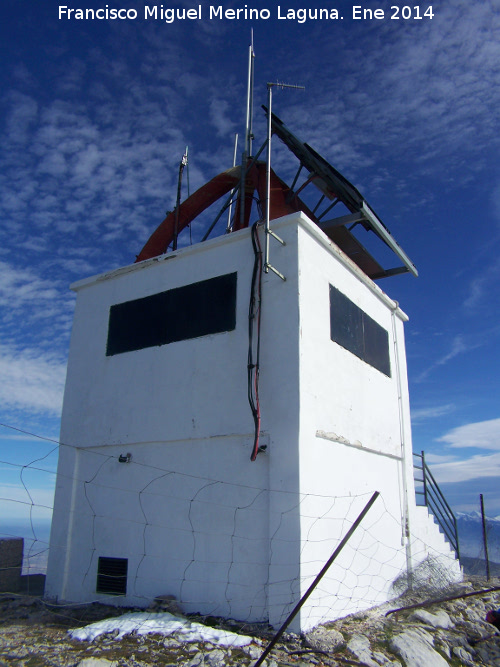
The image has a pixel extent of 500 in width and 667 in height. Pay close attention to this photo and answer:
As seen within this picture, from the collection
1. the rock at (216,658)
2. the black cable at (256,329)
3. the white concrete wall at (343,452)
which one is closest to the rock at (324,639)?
the white concrete wall at (343,452)

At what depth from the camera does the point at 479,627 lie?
8.30 meters

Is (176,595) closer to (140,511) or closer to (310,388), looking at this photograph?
(140,511)

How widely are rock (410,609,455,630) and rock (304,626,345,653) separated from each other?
1925 millimetres

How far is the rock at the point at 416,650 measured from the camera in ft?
21.6

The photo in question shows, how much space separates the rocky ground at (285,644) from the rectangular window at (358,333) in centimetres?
449

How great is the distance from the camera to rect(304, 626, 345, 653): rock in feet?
21.5

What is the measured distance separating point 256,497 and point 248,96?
28.0 ft

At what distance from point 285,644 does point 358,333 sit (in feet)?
18.4

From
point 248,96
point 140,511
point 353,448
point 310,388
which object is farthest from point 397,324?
point 140,511

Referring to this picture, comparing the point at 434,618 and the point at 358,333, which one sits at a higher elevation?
the point at 358,333

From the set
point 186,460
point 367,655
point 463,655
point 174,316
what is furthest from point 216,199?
point 463,655

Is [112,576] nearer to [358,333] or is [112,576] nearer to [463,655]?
[463,655]

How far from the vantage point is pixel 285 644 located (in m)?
6.55

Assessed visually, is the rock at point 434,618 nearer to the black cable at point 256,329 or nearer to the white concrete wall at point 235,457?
the white concrete wall at point 235,457
